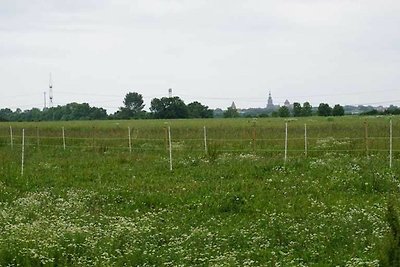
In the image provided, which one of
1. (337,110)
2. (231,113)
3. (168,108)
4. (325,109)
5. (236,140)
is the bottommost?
(236,140)

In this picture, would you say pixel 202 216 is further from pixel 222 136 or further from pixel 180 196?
pixel 222 136

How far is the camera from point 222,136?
32812 millimetres

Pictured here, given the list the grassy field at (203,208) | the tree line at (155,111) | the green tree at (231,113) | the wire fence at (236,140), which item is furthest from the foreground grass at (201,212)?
the green tree at (231,113)

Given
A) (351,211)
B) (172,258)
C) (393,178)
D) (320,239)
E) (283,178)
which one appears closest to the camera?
(172,258)

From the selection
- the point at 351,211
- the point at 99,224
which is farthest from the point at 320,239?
the point at 99,224

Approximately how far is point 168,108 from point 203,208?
86317mm

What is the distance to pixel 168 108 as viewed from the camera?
100 metres

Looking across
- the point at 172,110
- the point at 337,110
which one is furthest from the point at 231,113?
the point at 337,110

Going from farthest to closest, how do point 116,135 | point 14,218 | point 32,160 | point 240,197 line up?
point 116,135, point 32,160, point 240,197, point 14,218

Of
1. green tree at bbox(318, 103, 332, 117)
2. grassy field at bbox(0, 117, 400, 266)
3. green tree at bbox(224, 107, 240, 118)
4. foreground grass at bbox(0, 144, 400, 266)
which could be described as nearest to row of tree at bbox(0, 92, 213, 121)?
green tree at bbox(224, 107, 240, 118)

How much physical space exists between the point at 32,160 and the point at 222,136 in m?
11.9

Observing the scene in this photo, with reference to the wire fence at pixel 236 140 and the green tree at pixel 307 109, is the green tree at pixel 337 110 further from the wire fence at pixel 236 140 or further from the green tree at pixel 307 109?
the wire fence at pixel 236 140

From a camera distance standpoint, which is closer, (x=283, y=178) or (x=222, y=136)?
(x=283, y=178)

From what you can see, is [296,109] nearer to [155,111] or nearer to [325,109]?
[325,109]
